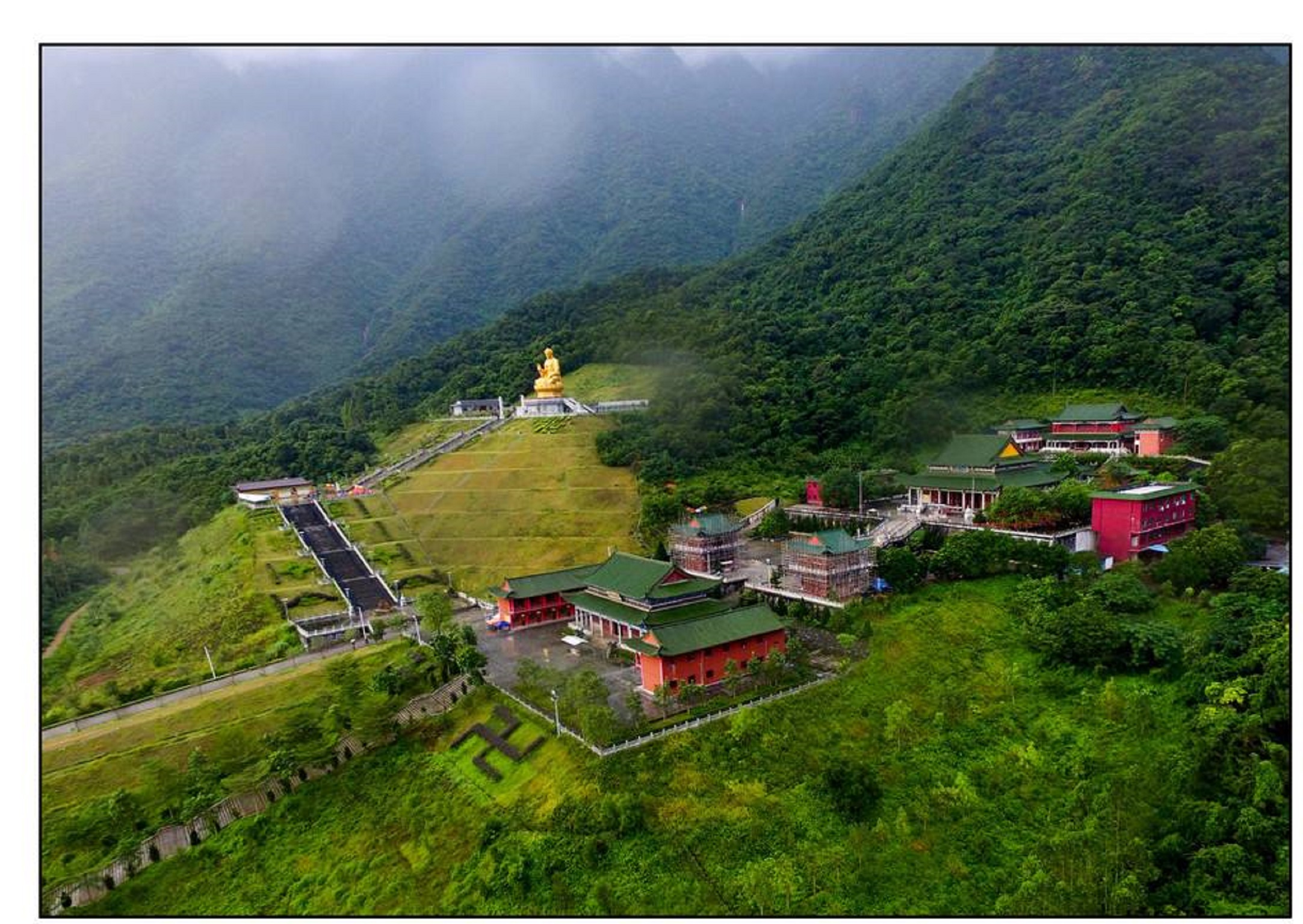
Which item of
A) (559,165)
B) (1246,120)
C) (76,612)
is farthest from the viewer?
(559,165)

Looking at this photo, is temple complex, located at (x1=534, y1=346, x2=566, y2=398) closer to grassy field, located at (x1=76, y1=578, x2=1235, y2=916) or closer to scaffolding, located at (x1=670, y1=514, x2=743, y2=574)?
scaffolding, located at (x1=670, y1=514, x2=743, y2=574)

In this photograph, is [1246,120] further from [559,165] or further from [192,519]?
[559,165]

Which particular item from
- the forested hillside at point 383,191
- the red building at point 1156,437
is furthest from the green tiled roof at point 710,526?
the forested hillside at point 383,191

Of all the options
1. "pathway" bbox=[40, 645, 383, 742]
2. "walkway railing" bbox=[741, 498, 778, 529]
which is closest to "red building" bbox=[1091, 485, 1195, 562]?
"walkway railing" bbox=[741, 498, 778, 529]

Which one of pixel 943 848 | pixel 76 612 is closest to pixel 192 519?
pixel 76 612

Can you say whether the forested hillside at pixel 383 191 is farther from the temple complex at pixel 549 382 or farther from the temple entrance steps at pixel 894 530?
the temple entrance steps at pixel 894 530
